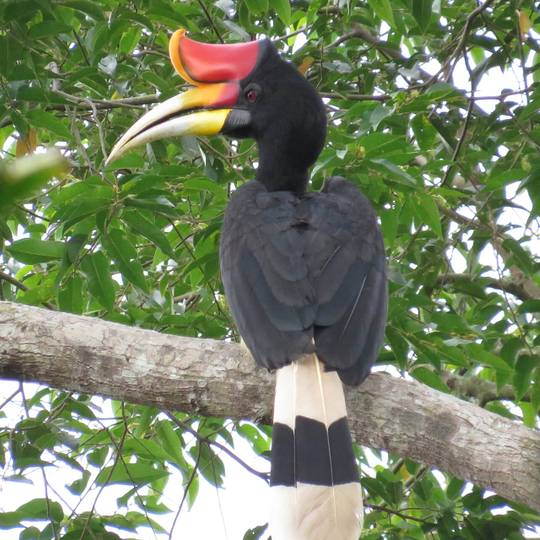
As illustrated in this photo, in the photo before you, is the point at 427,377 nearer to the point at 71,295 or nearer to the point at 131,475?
the point at 131,475

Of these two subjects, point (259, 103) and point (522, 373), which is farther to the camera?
point (259, 103)

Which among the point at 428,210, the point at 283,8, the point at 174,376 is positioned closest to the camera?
the point at 174,376

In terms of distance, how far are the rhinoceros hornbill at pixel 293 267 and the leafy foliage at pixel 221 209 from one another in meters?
0.14

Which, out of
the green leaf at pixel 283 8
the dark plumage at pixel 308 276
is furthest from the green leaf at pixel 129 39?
the dark plumage at pixel 308 276

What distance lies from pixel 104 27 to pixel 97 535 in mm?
1918

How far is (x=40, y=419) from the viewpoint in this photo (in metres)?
3.43

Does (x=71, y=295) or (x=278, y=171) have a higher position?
(x=278, y=171)

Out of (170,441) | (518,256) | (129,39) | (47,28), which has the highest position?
(129,39)

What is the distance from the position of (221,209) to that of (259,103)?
558 millimetres

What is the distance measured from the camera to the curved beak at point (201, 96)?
3.34m

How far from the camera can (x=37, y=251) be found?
3078 millimetres

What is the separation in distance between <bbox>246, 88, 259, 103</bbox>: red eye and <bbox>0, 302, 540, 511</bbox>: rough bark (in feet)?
4.95

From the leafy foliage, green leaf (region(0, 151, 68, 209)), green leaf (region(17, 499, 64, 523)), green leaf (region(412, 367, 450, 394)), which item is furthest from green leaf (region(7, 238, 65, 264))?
green leaf (region(0, 151, 68, 209))

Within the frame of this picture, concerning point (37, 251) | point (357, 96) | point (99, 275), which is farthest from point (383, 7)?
point (37, 251)
